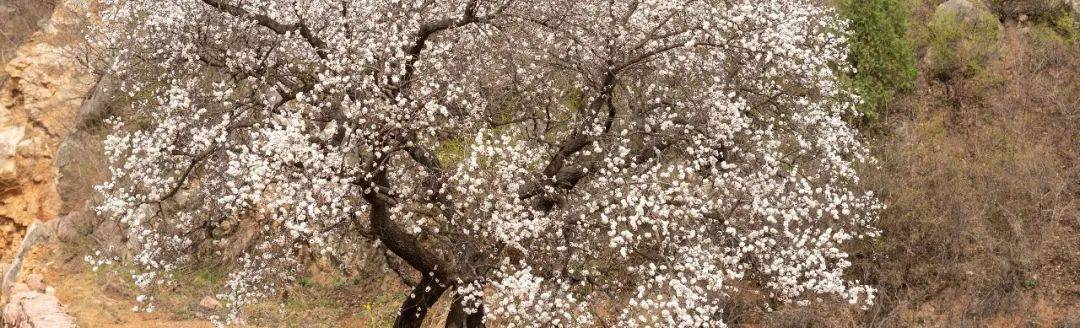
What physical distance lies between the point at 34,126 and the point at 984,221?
76.7ft

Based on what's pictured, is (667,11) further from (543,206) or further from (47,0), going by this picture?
(47,0)

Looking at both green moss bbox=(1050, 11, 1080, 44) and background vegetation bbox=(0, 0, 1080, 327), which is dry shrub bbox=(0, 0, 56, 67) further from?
green moss bbox=(1050, 11, 1080, 44)

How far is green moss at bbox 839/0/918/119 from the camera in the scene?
16125 millimetres

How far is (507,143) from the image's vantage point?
32.6ft

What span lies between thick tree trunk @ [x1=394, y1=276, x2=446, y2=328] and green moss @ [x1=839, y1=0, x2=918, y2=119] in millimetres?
9025

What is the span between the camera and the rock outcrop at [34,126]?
74.2ft

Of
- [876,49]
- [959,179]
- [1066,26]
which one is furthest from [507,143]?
[1066,26]

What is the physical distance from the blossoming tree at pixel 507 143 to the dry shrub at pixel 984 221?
409 centimetres

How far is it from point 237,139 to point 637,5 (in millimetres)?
5528

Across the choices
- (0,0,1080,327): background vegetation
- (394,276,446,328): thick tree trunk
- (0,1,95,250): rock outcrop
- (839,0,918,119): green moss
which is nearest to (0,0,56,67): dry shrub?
(0,1,95,250): rock outcrop

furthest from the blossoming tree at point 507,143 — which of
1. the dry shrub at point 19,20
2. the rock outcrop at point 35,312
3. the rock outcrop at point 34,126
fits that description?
the dry shrub at point 19,20

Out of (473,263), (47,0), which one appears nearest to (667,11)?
(473,263)

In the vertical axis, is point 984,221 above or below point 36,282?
above

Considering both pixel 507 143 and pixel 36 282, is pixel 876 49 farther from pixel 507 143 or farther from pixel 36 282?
pixel 36 282
